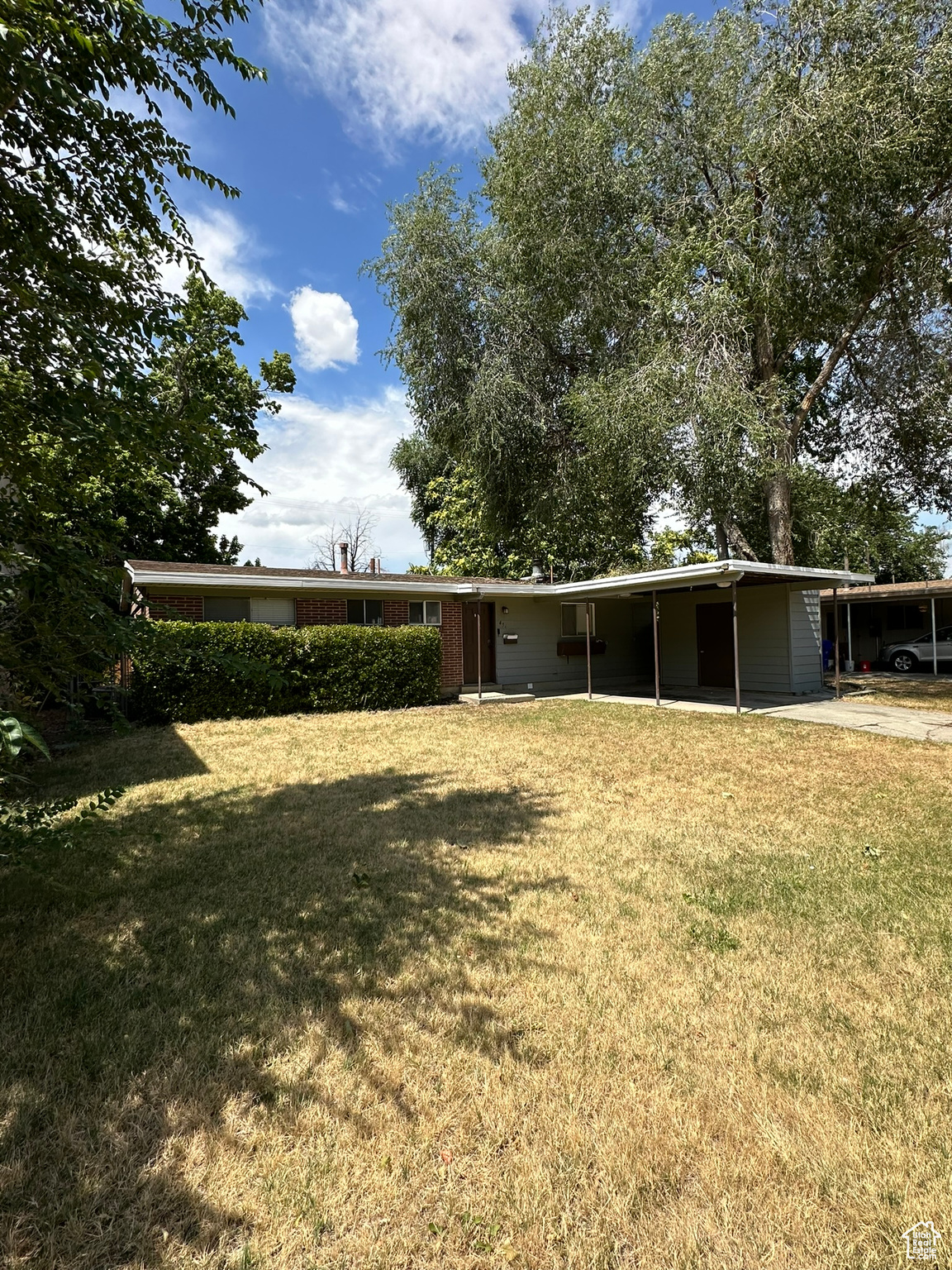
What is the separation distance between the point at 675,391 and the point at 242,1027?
41.0 feet

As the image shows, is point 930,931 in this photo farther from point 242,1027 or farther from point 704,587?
point 704,587

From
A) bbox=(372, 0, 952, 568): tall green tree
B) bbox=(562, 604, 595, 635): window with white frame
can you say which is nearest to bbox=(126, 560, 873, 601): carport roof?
bbox=(562, 604, 595, 635): window with white frame

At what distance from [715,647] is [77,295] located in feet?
49.9

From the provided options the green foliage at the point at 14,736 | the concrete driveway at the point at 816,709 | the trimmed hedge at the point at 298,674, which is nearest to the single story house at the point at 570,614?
the concrete driveway at the point at 816,709

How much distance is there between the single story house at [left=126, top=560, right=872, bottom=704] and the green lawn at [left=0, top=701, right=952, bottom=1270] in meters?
7.21

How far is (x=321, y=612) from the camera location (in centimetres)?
1366

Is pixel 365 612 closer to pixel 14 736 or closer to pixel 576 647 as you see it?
pixel 576 647

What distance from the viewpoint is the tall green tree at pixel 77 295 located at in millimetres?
3201

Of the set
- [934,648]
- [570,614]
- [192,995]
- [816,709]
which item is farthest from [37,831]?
[934,648]

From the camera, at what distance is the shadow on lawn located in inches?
71.5

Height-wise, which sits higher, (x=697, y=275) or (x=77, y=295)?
(x=697, y=275)

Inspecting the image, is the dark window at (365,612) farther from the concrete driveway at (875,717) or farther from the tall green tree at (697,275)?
the concrete driveway at (875,717)

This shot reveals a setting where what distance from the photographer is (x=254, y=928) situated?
11.4 feet
